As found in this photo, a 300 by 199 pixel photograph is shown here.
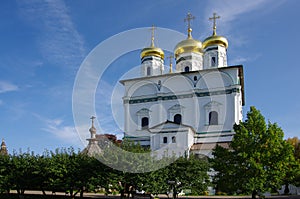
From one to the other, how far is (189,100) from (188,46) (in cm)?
811

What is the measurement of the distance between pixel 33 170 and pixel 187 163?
1071cm

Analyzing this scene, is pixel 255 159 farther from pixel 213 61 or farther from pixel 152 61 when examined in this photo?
pixel 152 61

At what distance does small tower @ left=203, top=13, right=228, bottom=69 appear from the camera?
139ft

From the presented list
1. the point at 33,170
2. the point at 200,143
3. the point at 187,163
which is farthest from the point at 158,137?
the point at 33,170

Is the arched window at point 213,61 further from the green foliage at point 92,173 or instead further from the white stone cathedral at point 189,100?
the green foliage at point 92,173

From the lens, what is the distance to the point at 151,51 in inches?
1854

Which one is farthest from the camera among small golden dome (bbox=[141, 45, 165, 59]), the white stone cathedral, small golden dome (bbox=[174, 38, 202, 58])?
small golden dome (bbox=[141, 45, 165, 59])

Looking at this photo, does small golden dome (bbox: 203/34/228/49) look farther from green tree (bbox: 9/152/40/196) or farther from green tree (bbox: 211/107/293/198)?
green tree (bbox: 9/152/40/196)

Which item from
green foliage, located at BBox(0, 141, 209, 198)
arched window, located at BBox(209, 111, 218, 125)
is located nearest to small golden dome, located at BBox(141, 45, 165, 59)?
arched window, located at BBox(209, 111, 218, 125)

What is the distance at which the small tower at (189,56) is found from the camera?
44.5 metres

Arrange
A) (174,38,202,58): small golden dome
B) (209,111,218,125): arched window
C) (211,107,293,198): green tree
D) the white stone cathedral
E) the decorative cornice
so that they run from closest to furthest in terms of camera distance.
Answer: (211,107,293,198): green tree < the white stone cathedral < (209,111,218,125): arched window < the decorative cornice < (174,38,202,58): small golden dome

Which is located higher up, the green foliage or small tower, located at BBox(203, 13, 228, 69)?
small tower, located at BBox(203, 13, 228, 69)

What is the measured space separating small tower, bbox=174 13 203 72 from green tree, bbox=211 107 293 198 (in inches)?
875

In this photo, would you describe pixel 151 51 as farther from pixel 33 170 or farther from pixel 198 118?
pixel 33 170
